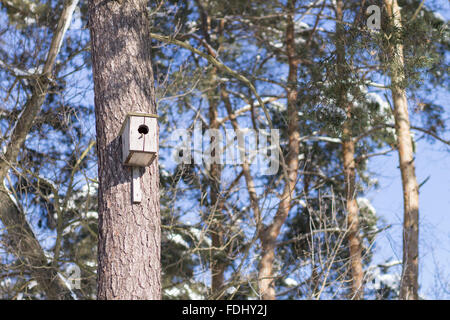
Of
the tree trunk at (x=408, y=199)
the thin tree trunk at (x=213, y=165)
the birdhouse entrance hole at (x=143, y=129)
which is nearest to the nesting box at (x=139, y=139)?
the birdhouse entrance hole at (x=143, y=129)

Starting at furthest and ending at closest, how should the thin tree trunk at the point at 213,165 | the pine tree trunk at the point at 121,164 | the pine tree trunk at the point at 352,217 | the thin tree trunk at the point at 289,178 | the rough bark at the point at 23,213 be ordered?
A: the thin tree trunk at the point at 289,178
the thin tree trunk at the point at 213,165
the pine tree trunk at the point at 352,217
the rough bark at the point at 23,213
the pine tree trunk at the point at 121,164

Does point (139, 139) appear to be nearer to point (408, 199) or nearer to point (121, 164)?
point (121, 164)

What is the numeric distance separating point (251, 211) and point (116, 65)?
614 centimetres

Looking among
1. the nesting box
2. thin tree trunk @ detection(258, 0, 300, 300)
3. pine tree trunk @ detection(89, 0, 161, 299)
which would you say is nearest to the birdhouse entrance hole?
the nesting box

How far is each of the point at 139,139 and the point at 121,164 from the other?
221 millimetres

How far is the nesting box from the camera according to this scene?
3510 millimetres

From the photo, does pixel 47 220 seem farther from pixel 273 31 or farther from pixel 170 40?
pixel 273 31

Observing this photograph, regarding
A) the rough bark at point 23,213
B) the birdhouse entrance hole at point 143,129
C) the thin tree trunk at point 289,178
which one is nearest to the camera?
the birdhouse entrance hole at point 143,129

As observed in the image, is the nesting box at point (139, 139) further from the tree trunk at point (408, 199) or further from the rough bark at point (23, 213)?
the tree trunk at point (408, 199)

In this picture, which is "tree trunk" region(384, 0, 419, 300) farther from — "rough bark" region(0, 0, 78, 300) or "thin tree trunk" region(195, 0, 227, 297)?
"rough bark" region(0, 0, 78, 300)

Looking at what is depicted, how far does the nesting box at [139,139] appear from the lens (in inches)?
138

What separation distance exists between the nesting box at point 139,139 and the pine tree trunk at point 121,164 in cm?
8

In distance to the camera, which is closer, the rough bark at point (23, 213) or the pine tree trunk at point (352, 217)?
the rough bark at point (23, 213)

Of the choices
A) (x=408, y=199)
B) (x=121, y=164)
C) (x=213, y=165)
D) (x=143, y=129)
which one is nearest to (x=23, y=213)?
Answer: (x=121, y=164)
